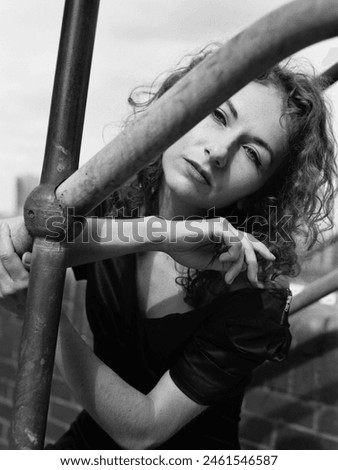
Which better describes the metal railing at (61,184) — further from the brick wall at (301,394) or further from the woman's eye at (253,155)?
the brick wall at (301,394)

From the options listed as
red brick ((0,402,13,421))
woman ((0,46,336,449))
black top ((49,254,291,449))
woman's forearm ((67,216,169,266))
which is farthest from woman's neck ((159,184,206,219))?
red brick ((0,402,13,421))

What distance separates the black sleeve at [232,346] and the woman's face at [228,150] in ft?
0.86

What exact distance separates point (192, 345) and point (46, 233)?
664 mm

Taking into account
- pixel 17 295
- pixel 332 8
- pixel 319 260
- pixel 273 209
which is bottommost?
pixel 319 260

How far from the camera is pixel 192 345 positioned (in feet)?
5.06

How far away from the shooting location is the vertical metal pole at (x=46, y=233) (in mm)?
971

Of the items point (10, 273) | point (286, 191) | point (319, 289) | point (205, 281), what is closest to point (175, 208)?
point (205, 281)

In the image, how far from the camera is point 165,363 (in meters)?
1.62

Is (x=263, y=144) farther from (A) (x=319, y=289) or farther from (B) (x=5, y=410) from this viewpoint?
(B) (x=5, y=410)

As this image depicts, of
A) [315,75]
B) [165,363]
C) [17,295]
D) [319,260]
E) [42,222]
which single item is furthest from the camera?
[319,260]

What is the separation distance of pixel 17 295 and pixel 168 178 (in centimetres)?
50

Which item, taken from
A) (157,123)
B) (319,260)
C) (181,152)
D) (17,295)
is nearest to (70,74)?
(157,123)

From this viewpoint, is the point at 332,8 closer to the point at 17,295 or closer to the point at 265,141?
the point at 17,295

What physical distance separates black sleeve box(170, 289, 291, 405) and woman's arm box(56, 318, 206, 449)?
1.6 inches
